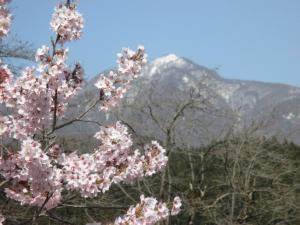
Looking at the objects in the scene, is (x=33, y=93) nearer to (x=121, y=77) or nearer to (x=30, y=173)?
(x=30, y=173)

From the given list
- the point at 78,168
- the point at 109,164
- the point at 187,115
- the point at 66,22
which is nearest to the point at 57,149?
the point at 109,164

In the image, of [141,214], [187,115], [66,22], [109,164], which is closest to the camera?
[141,214]

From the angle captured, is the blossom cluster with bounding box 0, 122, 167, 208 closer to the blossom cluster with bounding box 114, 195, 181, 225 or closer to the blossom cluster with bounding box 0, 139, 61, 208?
the blossom cluster with bounding box 0, 139, 61, 208

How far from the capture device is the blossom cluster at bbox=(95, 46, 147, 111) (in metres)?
5.77

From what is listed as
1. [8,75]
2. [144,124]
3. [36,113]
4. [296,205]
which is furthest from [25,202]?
[144,124]

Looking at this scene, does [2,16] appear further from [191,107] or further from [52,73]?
[191,107]

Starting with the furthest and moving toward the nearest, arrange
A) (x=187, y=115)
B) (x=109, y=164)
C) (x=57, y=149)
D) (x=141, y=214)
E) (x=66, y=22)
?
(x=187, y=115) < (x=57, y=149) < (x=66, y=22) < (x=109, y=164) < (x=141, y=214)

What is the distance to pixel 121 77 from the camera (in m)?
5.93

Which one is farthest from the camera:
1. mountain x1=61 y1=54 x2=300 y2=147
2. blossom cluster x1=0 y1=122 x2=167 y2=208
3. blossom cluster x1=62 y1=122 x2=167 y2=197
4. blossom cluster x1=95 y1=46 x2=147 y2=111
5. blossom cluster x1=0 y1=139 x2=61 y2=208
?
mountain x1=61 y1=54 x2=300 y2=147

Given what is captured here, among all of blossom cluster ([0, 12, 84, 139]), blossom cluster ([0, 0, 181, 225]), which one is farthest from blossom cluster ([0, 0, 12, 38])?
blossom cluster ([0, 12, 84, 139])

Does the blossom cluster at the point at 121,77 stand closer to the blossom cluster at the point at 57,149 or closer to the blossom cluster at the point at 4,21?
the blossom cluster at the point at 57,149

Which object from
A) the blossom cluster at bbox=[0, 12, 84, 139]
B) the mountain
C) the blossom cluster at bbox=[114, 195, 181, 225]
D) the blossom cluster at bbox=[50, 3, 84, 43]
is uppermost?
the mountain

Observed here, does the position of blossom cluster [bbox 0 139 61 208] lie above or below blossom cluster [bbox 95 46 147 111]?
below

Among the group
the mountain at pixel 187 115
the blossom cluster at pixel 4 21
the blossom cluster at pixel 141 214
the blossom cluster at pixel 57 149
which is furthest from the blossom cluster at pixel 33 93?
the mountain at pixel 187 115
